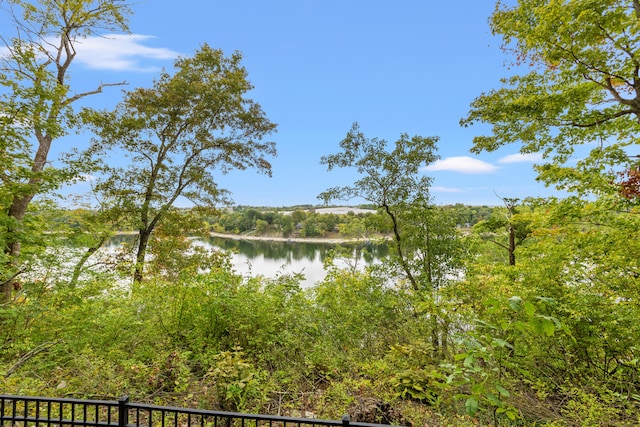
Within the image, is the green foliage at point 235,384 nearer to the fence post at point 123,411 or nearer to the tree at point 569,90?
the fence post at point 123,411

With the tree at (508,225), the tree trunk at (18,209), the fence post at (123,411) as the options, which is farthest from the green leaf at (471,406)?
the tree at (508,225)

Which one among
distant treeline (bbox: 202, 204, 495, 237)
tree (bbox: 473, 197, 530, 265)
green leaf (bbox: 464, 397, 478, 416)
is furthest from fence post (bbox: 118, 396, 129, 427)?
tree (bbox: 473, 197, 530, 265)

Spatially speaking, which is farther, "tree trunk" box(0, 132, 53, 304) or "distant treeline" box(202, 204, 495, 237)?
"distant treeline" box(202, 204, 495, 237)

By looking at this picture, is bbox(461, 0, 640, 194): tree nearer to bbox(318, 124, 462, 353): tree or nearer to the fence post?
bbox(318, 124, 462, 353): tree

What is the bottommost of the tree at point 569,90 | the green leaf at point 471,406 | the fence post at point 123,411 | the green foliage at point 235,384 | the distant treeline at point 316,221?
the green foliage at point 235,384

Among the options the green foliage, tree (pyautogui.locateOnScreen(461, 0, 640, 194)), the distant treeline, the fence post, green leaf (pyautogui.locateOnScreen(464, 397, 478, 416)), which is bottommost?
the green foliage

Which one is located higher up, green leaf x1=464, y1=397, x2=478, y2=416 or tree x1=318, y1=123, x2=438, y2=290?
tree x1=318, y1=123, x2=438, y2=290

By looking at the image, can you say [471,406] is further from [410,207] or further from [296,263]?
[296,263]

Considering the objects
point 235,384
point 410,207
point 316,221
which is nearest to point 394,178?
point 410,207

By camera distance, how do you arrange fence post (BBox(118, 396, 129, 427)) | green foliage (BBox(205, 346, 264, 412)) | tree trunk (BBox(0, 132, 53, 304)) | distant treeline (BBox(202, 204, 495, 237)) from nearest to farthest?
1. fence post (BBox(118, 396, 129, 427))
2. green foliage (BBox(205, 346, 264, 412))
3. tree trunk (BBox(0, 132, 53, 304))
4. distant treeline (BBox(202, 204, 495, 237))

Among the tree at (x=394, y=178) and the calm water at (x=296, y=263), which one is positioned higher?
the tree at (x=394, y=178)

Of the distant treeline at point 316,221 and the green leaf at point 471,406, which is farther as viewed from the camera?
the distant treeline at point 316,221

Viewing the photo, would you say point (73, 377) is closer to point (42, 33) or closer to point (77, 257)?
point (77, 257)

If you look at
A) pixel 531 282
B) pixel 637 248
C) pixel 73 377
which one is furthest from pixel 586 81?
pixel 73 377
